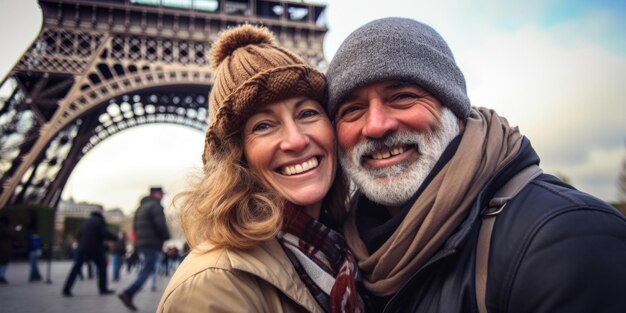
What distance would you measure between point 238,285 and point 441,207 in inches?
32.3

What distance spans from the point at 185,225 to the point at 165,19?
19547 millimetres

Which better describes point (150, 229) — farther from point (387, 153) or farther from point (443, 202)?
point (443, 202)

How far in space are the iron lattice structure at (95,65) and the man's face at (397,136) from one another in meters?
13.7

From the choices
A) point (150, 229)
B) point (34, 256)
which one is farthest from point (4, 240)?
point (150, 229)

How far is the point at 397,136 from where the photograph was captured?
198 cm

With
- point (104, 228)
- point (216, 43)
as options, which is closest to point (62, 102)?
point (104, 228)

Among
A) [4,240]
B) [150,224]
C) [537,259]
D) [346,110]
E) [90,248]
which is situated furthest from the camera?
[4,240]

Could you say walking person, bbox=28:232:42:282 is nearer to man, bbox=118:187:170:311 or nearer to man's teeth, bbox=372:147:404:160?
man, bbox=118:187:170:311

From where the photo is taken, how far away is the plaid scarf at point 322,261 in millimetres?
1765

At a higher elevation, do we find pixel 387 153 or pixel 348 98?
pixel 348 98

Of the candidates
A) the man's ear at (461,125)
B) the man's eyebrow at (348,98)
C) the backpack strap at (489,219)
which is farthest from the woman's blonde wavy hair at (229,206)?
the man's ear at (461,125)

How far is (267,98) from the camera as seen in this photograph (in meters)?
2.01

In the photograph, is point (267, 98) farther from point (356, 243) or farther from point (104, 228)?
point (104, 228)

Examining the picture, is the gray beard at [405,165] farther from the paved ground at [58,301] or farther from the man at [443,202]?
the paved ground at [58,301]
